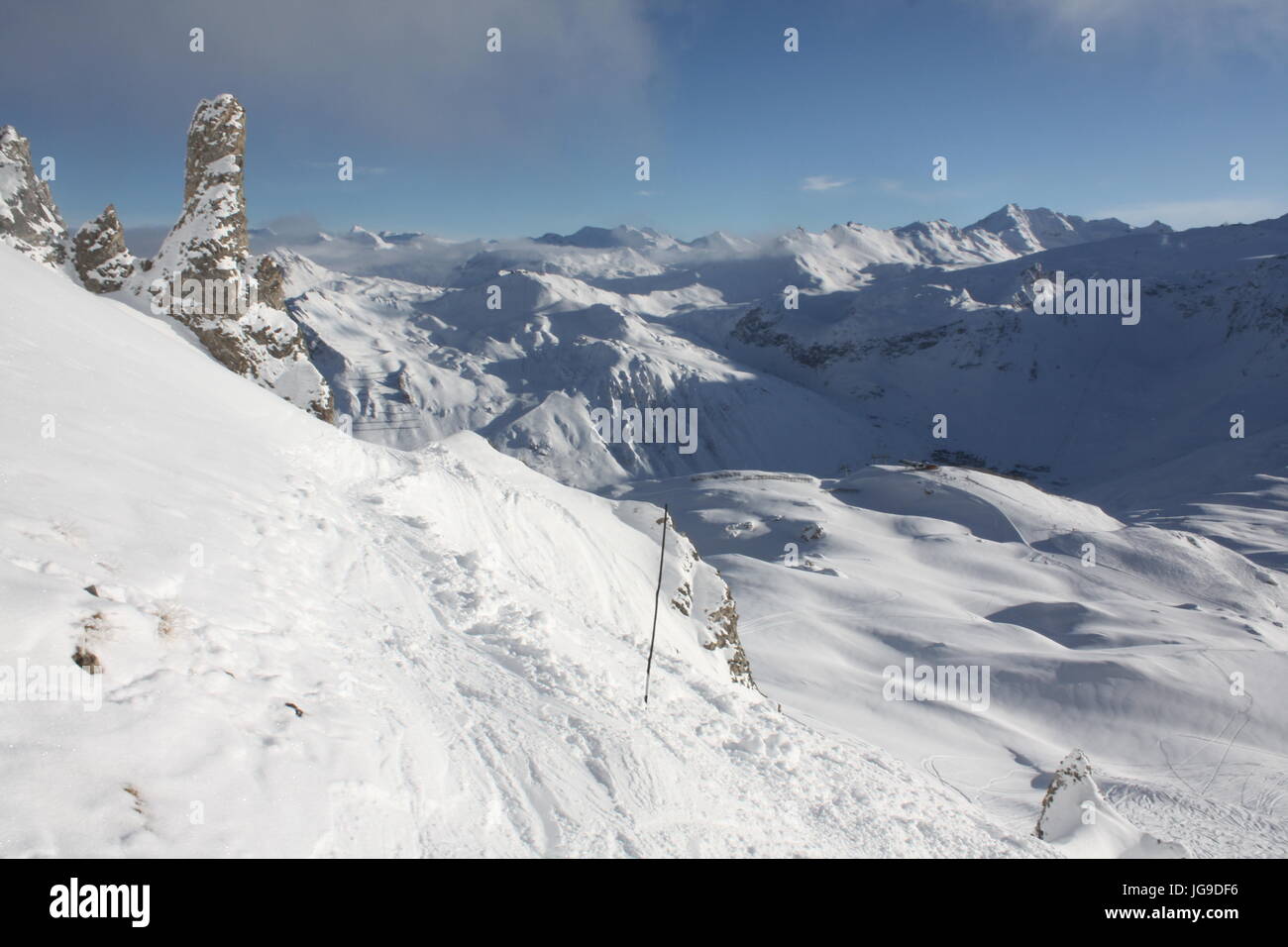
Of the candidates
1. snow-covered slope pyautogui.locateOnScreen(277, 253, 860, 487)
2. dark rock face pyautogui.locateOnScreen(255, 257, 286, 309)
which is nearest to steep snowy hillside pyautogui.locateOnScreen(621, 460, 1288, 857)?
dark rock face pyautogui.locateOnScreen(255, 257, 286, 309)

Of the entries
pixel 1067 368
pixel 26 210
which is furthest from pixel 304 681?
pixel 1067 368

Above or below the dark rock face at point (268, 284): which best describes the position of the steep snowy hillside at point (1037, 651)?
below

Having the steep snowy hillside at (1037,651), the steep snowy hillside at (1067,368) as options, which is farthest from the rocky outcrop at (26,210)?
the steep snowy hillside at (1067,368)

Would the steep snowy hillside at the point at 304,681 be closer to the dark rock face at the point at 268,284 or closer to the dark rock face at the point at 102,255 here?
the dark rock face at the point at 102,255

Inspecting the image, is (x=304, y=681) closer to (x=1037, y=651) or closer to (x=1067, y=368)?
(x=1037, y=651)

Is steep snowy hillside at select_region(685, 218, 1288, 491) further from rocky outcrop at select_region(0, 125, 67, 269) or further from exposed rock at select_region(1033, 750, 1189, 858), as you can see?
rocky outcrop at select_region(0, 125, 67, 269)
